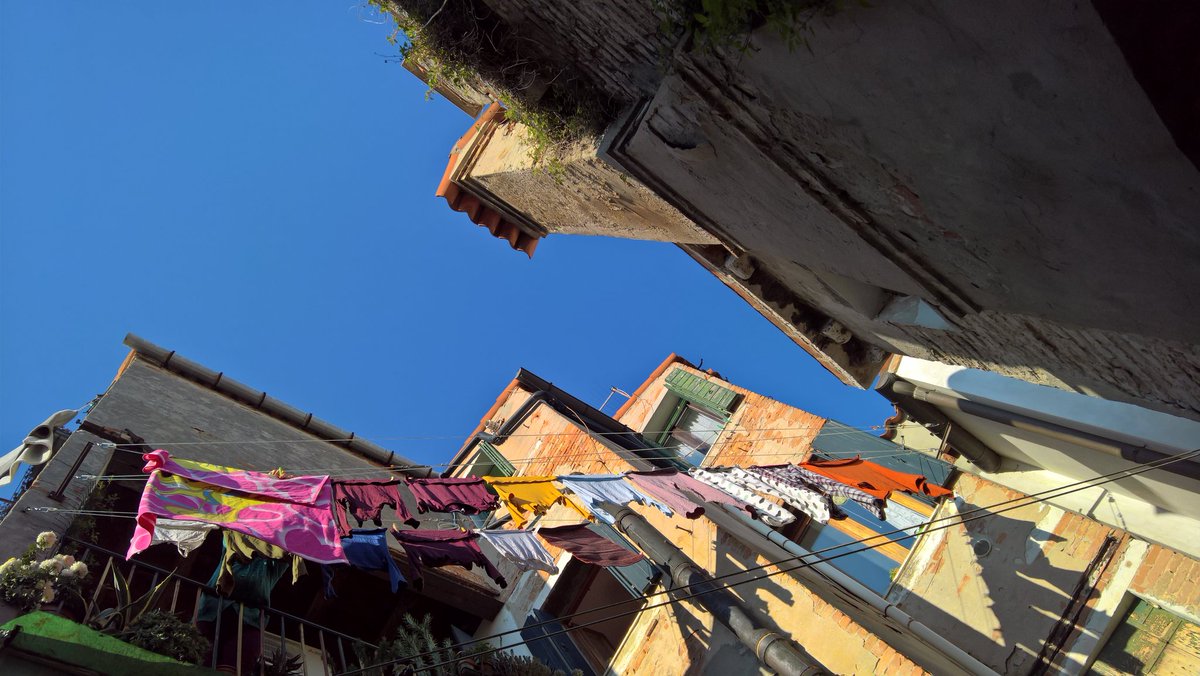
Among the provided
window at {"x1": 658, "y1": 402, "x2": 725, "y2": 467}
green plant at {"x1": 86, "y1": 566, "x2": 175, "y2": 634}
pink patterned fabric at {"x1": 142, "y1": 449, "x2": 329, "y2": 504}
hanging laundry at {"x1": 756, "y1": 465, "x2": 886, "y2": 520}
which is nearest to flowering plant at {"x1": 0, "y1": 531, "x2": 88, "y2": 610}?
green plant at {"x1": 86, "y1": 566, "x2": 175, "y2": 634}

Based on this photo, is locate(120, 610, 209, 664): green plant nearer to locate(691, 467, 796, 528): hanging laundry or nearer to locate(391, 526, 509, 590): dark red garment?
locate(391, 526, 509, 590): dark red garment

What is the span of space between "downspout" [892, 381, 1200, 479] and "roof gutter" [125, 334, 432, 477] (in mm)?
9212

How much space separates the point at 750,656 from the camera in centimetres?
779

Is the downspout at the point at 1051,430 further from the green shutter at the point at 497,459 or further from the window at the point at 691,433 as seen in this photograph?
the green shutter at the point at 497,459

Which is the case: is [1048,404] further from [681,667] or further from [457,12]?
[457,12]

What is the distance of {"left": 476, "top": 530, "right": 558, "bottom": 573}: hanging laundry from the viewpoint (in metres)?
7.93

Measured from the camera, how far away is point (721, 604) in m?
8.23

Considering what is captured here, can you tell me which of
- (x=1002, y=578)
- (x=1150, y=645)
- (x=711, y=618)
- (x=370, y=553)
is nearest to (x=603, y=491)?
(x=711, y=618)

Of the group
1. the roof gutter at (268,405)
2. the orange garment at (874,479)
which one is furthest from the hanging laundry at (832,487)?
the roof gutter at (268,405)

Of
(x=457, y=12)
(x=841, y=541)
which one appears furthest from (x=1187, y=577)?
(x=457, y=12)

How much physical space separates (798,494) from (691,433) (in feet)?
27.4

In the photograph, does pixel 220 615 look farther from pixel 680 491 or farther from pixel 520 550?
pixel 680 491

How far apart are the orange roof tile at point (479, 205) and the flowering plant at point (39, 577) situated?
5360mm

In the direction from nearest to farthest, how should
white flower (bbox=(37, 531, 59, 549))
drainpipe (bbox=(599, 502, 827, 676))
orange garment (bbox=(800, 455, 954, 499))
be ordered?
1. white flower (bbox=(37, 531, 59, 549))
2. drainpipe (bbox=(599, 502, 827, 676))
3. orange garment (bbox=(800, 455, 954, 499))
